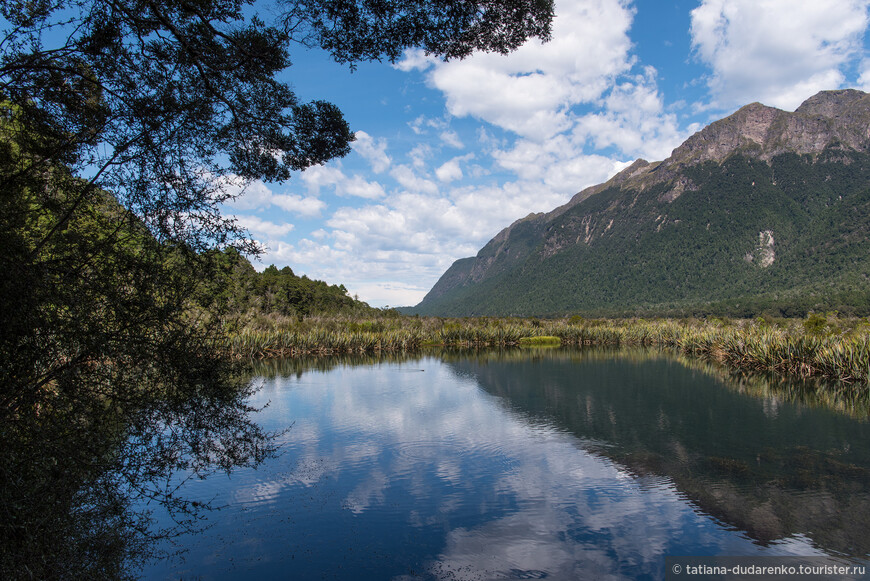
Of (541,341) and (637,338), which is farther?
(541,341)

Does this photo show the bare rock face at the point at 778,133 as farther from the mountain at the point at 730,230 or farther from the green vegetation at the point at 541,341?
the green vegetation at the point at 541,341

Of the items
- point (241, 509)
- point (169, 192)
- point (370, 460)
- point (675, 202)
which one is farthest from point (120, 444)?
point (675, 202)

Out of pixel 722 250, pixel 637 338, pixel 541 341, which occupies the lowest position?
pixel 541 341

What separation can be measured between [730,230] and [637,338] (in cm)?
8811

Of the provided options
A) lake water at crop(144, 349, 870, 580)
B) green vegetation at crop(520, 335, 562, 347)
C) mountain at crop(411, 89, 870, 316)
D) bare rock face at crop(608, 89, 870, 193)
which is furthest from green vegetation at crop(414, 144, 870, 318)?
lake water at crop(144, 349, 870, 580)

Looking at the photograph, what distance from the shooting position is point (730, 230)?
111m

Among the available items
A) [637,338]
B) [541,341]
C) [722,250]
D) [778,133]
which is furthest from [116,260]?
[778,133]

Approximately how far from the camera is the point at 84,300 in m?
4.00

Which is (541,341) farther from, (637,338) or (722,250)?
(722,250)

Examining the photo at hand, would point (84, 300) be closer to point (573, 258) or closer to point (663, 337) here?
point (663, 337)

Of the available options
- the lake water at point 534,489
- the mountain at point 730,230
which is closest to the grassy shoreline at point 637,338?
the lake water at point 534,489

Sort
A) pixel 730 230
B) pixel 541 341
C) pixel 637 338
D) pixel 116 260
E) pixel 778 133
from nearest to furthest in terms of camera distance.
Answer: pixel 116 260
pixel 637 338
pixel 541 341
pixel 730 230
pixel 778 133

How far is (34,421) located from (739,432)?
12.8 m

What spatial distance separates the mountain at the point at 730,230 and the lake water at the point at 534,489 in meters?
62.3
